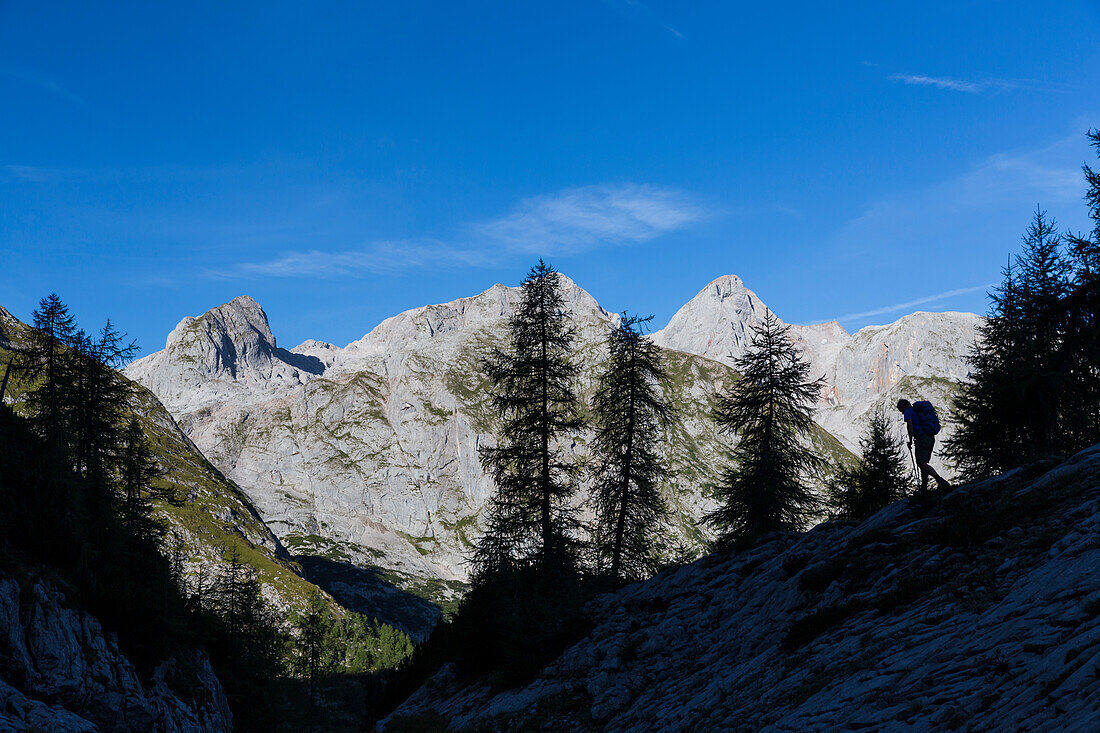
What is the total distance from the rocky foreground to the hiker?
0.83m

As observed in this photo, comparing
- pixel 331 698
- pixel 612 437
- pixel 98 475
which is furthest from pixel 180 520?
pixel 612 437

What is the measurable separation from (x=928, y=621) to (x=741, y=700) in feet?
11.5

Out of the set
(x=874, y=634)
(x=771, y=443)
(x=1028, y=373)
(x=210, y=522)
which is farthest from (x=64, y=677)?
(x=210, y=522)

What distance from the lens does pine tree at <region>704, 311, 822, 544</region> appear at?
29359 mm

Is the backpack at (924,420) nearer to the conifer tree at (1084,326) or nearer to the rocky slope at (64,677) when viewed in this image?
the conifer tree at (1084,326)

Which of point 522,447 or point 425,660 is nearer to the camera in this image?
point 522,447

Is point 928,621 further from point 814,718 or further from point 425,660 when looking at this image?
point 425,660

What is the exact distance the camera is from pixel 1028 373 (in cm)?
2302

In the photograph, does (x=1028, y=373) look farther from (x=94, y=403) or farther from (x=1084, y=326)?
(x=94, y=403)

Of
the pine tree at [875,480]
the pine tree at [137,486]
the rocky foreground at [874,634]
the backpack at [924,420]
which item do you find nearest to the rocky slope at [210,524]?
the pine tree at [137,486]

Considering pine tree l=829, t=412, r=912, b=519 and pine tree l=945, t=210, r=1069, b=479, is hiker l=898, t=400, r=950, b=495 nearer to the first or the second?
pine tree l=945, t=210, r=1069, b=479

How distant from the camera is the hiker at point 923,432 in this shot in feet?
48.5

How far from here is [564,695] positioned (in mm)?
15852

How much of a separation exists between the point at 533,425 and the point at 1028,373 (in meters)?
19.8
